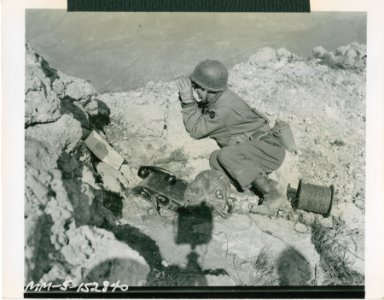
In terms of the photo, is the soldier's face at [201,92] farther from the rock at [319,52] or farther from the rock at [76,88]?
the rock at [319,52]

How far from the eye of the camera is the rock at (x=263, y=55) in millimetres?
5236

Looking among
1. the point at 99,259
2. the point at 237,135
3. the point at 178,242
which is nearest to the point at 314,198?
the point at 237,135

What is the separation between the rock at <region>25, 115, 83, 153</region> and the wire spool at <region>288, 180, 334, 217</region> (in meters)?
2.21

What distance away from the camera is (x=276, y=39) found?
5238 mm

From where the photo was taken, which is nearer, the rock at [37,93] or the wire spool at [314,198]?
the rock at [37,93]

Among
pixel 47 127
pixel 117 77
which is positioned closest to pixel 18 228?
pixel 47 127

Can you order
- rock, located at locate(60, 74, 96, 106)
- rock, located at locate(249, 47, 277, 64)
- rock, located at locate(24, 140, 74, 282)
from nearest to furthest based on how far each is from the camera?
1. rock, located at locate(24, 140, 74, 282)
2. rock, located at locate(60, 74, 96, 106)
3. rock, located at locate(249, 47, 277, 64)

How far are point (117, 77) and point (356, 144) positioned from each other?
2436 millimetres

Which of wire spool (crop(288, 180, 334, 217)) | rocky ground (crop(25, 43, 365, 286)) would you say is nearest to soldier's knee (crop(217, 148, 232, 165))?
rocky ground (crop(25, 43, 365, 286))

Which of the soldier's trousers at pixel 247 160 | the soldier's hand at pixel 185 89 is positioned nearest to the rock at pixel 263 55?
the soldier's hand at pixel 185 89

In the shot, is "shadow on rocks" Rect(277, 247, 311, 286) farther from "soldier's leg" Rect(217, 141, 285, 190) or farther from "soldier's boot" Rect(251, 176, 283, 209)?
"soldier's leg" Rect(217, 141, 285, 190)

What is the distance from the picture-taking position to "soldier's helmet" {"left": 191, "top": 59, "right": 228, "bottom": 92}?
5.14 metres

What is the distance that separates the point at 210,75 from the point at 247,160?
900 millimetres

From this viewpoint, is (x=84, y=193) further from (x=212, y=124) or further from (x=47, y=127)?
(x=212, y=124)
